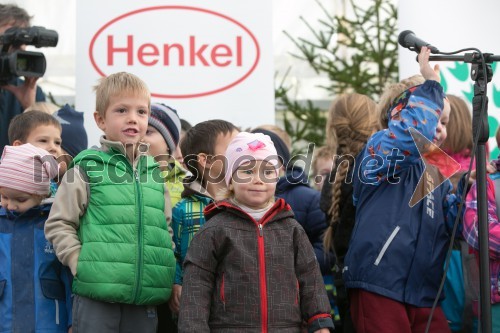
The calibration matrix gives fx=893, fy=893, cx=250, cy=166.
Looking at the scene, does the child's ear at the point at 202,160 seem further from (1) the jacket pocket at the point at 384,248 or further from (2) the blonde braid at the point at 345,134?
(1) the jacket pocket at the point at 384,248

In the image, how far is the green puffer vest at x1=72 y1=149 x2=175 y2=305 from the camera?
361 cm

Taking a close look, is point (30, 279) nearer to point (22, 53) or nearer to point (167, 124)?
point (167, 124)

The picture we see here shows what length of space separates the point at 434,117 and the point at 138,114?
4.23ft

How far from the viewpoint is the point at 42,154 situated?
4.08 metres

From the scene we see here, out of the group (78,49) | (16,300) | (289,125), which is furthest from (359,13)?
(16,300)

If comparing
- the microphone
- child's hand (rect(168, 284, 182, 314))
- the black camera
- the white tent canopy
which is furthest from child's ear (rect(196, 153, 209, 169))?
the white tent canopy

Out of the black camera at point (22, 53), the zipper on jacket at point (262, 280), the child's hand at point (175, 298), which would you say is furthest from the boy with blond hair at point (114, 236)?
the black camera at point (22, 53)

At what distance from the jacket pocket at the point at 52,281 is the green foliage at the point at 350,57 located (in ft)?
17.3

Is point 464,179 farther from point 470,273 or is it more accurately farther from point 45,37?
point 45,37

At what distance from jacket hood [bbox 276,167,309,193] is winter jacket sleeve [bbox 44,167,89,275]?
1.50 m

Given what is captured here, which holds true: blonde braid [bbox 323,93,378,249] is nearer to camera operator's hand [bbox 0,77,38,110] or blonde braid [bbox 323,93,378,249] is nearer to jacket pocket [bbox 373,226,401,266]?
jacket pocket [bbox 373,226,401,266]

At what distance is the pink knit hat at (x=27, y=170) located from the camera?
396 centimetres

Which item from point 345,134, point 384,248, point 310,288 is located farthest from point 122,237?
point 345,134

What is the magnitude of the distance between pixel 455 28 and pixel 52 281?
3.23m
